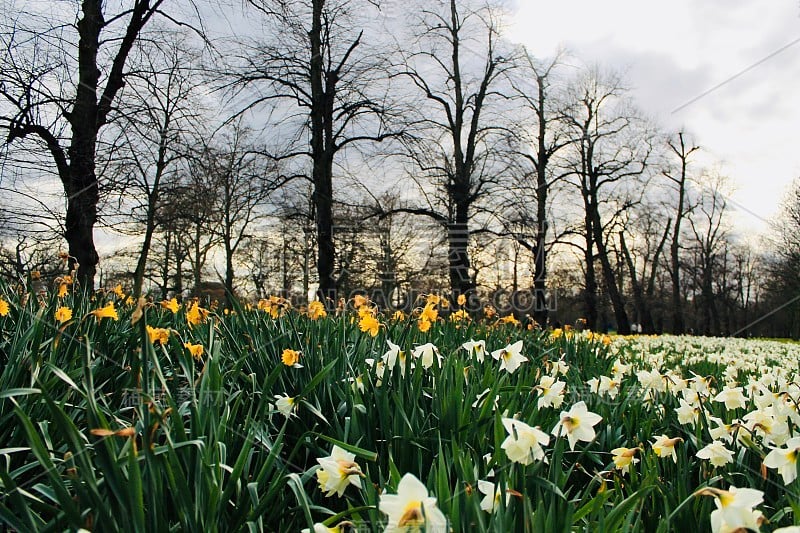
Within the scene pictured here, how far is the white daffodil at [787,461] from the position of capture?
1578 millimetres

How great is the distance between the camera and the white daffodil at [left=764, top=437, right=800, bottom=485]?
5.18ft

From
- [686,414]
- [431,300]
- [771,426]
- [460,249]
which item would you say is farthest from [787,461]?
[460,249]

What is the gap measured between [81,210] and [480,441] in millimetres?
6697

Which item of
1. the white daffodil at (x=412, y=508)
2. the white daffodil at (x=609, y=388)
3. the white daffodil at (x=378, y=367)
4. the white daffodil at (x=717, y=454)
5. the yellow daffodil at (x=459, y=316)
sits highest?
the yellow daffodil at (x=459, y=316)

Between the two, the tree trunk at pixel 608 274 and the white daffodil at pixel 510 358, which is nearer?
the white daffodil at pixel 510 358

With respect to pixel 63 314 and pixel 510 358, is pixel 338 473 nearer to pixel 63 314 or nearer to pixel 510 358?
pixel 510 358

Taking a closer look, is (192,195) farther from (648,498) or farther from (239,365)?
(648,498)

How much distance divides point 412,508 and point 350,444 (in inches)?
36.0

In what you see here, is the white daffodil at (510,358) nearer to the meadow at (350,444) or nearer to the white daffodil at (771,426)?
the meadow at (350,444)

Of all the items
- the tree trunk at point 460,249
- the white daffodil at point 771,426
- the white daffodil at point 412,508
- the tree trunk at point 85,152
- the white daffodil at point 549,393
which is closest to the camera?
the white daffodil at point 412,508

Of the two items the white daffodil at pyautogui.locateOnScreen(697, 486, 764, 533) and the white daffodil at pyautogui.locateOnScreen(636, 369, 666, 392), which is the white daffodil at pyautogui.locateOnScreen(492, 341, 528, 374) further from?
the white daffodil at pyautogui.locateOnScreen(697, 486, 764, 533)

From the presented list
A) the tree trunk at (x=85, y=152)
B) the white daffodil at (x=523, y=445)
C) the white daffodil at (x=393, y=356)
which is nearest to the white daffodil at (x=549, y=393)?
the white daffodil at (x=393, y=356)

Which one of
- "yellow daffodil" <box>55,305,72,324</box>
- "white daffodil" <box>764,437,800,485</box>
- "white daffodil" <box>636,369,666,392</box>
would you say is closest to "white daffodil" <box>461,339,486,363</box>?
"white daffodil" <box>636,369,666,392</box>

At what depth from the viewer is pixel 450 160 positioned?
53.8 ft
